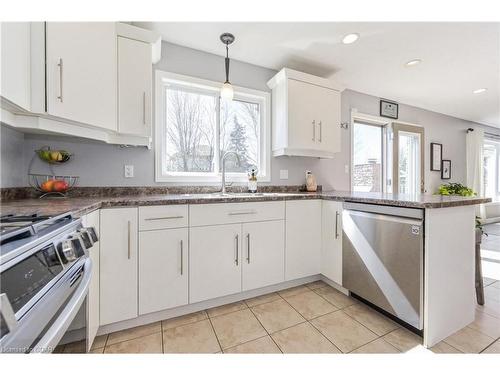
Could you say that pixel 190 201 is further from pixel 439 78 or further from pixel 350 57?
pixel 439 78

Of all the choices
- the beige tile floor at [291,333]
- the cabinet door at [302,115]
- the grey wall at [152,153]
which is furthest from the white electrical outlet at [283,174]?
the beige tile floor at [291,333]

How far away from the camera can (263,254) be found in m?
1.81

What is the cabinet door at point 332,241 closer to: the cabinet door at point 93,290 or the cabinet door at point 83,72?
the cabinet door at point 93,290

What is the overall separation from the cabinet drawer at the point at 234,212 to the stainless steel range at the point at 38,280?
2.44ft

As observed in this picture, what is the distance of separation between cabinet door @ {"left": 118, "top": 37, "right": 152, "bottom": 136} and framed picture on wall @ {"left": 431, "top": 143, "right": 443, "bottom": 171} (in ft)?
15.0

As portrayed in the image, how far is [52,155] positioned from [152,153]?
2.25ft

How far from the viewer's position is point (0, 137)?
4.17 ft

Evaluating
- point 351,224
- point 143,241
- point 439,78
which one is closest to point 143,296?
point 143,241

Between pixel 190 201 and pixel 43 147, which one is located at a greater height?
pixel 43 147

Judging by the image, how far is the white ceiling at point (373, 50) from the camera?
6.01 ft

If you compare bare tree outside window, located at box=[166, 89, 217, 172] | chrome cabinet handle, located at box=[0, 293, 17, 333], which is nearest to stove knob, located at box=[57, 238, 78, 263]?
chrome cabinet handle, located at box=[0, 293, 17, 333]

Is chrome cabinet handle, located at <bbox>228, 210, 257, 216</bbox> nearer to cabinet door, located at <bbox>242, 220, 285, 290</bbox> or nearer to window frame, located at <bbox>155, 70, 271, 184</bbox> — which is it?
cabinet door, located at <bbox>242, 220, 285, 290</bbox>

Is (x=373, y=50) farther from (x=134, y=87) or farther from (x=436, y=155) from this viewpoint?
(x=436, y=155)
